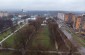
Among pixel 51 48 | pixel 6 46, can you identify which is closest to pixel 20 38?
pixel 6 46

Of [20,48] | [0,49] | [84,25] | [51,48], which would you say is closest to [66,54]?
[51,48]

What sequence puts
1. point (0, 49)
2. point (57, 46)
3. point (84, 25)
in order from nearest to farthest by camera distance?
point (0, 49)
point (57, 46)
point (84, 25)

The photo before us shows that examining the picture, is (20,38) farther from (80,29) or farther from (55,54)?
(80,29)

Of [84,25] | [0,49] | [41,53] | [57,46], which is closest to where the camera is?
[41,53]

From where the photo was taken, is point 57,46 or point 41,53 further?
point 57,46

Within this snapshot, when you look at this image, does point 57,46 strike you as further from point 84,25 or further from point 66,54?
point 84,25

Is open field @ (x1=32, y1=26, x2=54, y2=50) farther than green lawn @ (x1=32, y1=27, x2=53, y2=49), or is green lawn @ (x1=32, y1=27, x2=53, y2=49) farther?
green lawn @ (x1=32, y1=27, x2=53, y2=49)

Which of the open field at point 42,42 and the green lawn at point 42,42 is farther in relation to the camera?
the green lawn at point 42,42

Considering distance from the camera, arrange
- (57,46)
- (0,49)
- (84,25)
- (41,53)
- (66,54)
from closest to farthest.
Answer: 1. (41,53)
2. (66,54)
3. (0,49)
4. (57,46)
5. (84,25)

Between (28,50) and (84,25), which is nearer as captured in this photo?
(28,50)
